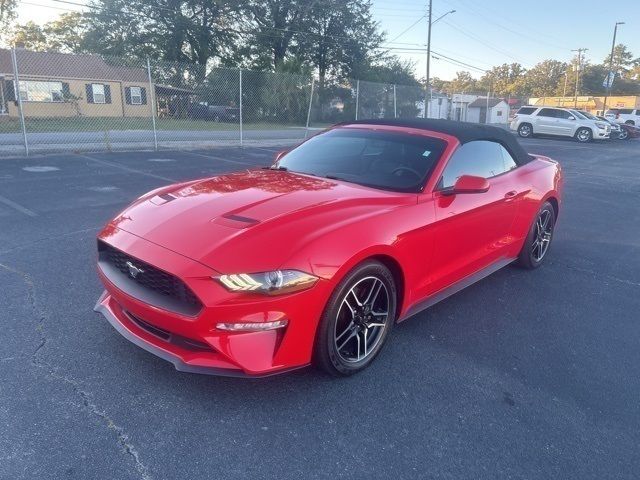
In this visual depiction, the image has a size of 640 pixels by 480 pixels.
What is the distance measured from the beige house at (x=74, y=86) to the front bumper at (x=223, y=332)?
26.1 metres

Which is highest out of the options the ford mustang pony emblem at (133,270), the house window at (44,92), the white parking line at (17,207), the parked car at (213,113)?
the house window at (44,92)

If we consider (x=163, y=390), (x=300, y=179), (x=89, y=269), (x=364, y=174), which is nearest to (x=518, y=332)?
(x=364, y=174)

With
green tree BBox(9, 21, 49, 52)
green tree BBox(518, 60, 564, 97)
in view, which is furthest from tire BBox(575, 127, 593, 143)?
green tree BBox(518, 60, 564, 97)

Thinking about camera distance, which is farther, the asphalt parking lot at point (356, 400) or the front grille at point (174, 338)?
the front grille at point (174, 338)

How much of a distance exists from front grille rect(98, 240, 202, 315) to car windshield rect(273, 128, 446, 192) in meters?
1.66

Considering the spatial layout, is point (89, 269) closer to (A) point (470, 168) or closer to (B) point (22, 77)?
(A) point (470, 168)

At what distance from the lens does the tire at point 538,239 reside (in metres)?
4.89

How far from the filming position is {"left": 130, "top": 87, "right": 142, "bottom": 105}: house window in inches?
1282

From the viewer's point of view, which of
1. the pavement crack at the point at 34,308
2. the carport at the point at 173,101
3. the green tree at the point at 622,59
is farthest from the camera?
the green tree at the point at 622,59

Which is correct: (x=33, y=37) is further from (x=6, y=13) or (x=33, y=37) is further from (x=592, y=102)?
(x=592, y=102)

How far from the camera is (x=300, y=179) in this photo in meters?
3.71

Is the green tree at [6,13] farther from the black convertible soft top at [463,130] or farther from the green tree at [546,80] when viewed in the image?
the green tree at [546,80]

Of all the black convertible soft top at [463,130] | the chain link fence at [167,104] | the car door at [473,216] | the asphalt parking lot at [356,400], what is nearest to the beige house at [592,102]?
the chain link fence at [167,104]

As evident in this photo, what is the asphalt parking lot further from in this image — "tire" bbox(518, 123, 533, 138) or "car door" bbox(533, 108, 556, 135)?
"tire" bbox(518, 123, 533, 138)
